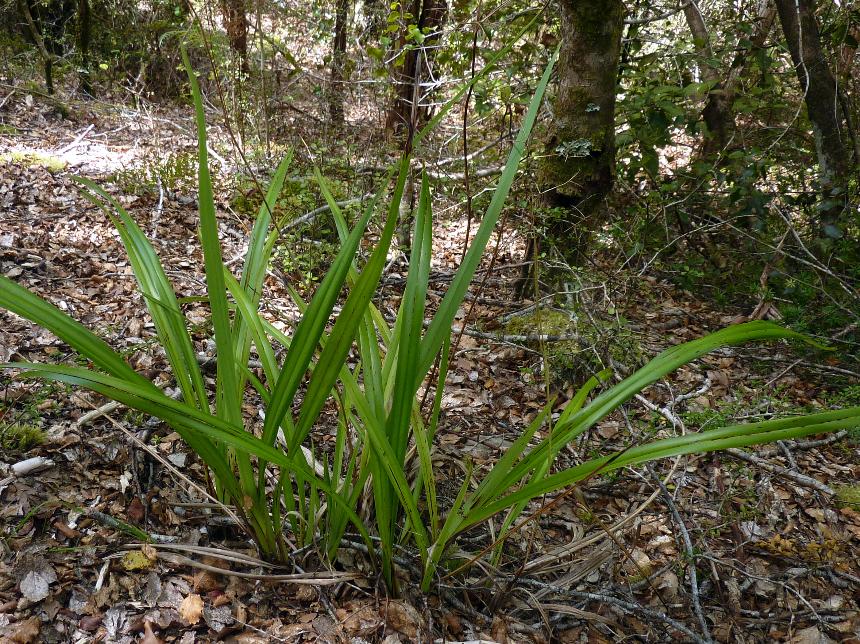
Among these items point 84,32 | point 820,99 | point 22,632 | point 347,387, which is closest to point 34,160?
point 84,32

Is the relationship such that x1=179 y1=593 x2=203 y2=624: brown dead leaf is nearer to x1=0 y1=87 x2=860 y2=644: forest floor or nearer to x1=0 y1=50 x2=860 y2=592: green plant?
x1=0 y1=87 x2=860 y2=644: forest floor

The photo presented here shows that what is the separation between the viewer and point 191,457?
1.59m

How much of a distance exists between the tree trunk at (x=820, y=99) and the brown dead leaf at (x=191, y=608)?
9.34 ft

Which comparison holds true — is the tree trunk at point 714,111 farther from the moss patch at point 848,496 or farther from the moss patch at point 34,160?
the moss patch at point 34,160

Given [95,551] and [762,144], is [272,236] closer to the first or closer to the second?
[95,551]

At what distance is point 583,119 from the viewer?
8.12ft

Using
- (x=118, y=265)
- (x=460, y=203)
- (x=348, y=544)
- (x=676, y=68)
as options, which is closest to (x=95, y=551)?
(x=348, y=544)

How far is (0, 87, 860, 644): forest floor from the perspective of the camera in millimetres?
1150

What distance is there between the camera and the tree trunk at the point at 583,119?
7.83ft

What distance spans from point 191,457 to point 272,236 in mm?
672

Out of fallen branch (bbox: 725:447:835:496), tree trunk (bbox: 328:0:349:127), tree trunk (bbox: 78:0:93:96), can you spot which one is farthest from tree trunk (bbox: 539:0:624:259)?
tree trunk (bbox: 78:0:93:96)

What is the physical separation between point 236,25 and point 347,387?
224 inches

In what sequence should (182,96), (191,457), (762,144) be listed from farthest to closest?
(182,96) < (762,144) < (191,457)

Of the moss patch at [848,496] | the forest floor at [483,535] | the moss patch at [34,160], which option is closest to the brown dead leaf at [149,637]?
the forest floor at [483,535]
